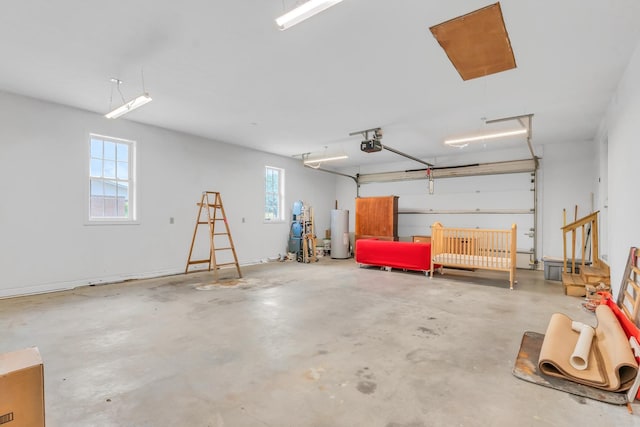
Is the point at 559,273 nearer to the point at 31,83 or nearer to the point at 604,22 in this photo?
the point at 604,22

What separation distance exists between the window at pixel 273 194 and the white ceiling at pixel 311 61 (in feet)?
9.58

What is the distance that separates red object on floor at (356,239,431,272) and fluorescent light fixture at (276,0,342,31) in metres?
5.49

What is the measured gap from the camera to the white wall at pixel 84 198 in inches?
182

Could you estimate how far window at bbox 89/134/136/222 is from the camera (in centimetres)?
553

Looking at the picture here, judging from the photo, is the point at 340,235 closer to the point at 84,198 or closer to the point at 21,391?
the point at 84,198

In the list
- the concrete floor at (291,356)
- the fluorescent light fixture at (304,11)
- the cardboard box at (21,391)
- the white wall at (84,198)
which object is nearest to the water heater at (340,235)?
the white wall at (84,198)

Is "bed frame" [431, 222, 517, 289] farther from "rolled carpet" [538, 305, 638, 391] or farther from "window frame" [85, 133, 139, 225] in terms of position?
"window frame" [85, 133, 139, 225]

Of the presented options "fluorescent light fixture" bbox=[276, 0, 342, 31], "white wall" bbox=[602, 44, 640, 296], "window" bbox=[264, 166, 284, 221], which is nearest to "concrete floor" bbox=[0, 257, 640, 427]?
"white wall" bbox=[602, 44, 640, 296]

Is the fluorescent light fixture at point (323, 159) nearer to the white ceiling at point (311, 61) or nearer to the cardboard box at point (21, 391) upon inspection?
the white ceiling at point (311, 61)

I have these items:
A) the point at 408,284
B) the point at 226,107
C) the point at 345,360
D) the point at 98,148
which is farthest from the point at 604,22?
the point at 98,148

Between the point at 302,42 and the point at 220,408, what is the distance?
3.34m

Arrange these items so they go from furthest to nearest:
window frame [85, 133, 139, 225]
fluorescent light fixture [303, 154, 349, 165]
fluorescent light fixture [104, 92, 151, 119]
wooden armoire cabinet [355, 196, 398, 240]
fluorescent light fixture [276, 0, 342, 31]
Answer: wooden armoire cabinet [355, 196, 398, 240] → fluorescent light fixture [303, 154, 349, 165] → window frame [85, 133, 139, 225] → fluorescent light fixture [104, 92, 151, 119] → fluorescent light fixture [276, 0, 342, 31]

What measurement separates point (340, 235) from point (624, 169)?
261 inches

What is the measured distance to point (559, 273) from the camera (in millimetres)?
6133
